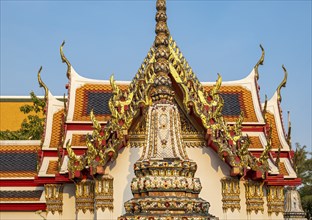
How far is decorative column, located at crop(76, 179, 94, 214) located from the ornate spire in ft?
13.9

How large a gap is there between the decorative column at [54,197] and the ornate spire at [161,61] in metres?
4.85

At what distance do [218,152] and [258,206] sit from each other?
1.36 metres

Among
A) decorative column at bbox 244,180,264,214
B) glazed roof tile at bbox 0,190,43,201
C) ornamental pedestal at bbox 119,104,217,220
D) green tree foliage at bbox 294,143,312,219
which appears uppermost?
green tree foliage at bbox 294,143,312,219

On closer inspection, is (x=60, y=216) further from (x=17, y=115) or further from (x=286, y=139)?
(x=17, y=115)

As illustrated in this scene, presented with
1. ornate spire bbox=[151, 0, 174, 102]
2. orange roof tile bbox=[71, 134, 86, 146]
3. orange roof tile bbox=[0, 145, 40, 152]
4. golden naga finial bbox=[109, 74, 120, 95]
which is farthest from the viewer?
orange roof tile bbox=[0, 145, 40, 152]

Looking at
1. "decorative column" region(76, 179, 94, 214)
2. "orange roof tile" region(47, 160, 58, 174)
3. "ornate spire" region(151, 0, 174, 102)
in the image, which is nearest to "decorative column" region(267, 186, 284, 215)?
"decorative column" region(76, 179, 94, 214)

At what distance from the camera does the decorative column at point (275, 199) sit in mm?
13695

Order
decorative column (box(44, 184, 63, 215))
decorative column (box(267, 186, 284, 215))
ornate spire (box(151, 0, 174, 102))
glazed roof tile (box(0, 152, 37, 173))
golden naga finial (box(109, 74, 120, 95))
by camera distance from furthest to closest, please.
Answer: glazed roof tile (box(0, 152, 37, 173)), decorative column (box(44, 184, 63, 215)), decorative column (box(267, 186, 284, 215)), golden naga finial (box(109, 74, 120, 95)), ornate spire (box(151, 0, 174, 102))

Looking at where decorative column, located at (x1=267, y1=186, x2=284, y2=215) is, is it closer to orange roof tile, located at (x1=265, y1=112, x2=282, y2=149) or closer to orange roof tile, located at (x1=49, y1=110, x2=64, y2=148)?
orange roof tile, located at (x1=265, y1=112, x2=282, y2=149)

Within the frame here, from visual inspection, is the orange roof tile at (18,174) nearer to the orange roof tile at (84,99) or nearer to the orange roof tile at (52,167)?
the orange roof tile at (52,167)

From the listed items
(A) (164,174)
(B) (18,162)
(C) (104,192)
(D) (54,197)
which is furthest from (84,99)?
(A) (164,174)

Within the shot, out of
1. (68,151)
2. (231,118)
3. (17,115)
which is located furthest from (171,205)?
(17,115)

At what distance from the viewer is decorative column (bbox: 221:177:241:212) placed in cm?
1327

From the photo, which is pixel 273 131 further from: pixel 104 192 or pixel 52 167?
pixel 52 167
